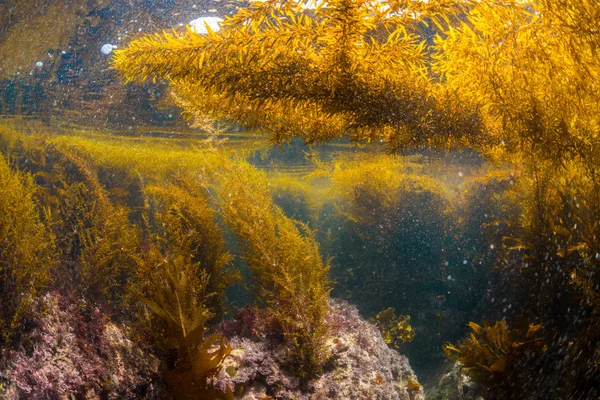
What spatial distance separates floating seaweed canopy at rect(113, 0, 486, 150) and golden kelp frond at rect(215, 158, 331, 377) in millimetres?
1878

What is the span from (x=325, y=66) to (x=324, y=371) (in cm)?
330

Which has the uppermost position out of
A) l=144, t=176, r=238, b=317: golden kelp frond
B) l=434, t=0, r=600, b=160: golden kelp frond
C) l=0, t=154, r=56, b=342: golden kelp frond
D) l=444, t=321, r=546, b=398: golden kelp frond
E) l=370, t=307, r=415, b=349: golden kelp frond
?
l=434, t=0, r=600, b=160: golden kelp frond

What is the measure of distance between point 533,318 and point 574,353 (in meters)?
1.73

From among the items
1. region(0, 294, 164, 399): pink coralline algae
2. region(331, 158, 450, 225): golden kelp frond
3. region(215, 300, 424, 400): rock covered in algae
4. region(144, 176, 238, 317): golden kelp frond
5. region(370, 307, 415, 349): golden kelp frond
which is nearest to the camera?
region(0, 294, 164, 399): pink coralline algae

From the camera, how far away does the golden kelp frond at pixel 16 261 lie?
3346mm

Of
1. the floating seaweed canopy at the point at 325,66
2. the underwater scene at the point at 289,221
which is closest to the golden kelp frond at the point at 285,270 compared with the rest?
the underwater scene at the point at 289,221

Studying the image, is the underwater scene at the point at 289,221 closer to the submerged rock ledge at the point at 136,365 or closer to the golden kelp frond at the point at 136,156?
the submerged rock ledge at the point at 136,365

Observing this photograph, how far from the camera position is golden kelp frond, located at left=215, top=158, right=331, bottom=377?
4.24m

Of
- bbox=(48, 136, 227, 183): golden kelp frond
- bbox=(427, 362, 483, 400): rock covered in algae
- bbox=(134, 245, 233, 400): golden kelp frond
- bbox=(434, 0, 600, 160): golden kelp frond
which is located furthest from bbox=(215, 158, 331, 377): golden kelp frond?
bbox=(48, 136, 227, 183): golden kelp frond

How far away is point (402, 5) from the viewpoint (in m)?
3.15

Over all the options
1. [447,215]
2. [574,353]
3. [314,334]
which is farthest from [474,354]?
[447,215]

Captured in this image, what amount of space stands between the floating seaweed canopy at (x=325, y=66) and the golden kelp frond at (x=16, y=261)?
5.77 feet

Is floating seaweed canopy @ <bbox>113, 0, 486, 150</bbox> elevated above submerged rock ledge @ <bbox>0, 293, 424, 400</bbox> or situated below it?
above

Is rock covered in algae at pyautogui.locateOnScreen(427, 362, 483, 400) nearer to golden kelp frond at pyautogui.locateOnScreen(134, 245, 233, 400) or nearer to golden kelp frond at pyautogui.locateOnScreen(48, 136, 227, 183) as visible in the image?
golden kelp frond at pyautogui.locateOnScreen(134, 245, 233, 400)
